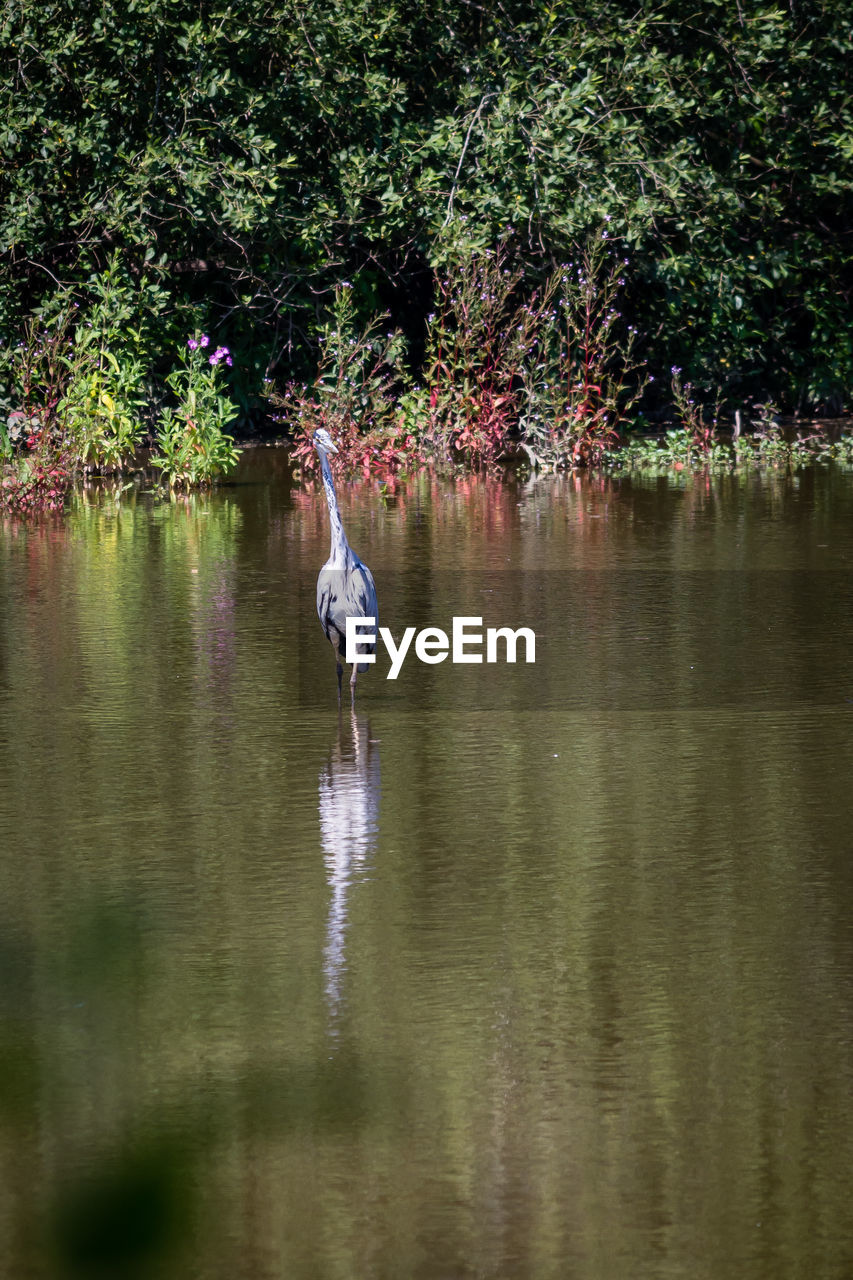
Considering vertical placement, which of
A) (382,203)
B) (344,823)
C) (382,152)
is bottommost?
(344,823)

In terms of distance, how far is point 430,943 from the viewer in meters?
5.28

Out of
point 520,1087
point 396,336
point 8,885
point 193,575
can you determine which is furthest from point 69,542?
point 520,1087

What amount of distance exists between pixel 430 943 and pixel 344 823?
1.24 meters

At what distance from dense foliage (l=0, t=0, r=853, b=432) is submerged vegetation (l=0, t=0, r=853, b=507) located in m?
0.04

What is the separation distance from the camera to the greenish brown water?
3801 mm

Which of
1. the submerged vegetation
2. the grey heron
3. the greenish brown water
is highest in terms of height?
the submerged vegetation

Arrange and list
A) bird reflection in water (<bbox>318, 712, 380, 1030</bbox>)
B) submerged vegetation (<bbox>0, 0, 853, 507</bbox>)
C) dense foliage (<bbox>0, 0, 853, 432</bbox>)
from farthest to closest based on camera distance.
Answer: dense foliage (<bbox>0, 0, 853, 432</bbox>) < submerged vegetation (<bbox>0, 0, 853, 507</bbox>) < bird reflection in water (<bbox>318, 712, 380, 1030</bbox>)

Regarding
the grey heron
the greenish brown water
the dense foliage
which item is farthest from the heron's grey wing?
the dense foliage

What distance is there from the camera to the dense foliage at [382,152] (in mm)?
16016

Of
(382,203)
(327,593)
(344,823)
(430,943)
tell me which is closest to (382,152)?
(382,203)

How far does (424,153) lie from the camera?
16688 millimetres

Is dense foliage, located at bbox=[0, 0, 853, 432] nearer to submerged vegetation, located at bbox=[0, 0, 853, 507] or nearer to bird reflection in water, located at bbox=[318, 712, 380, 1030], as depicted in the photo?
submerged vegetation, located at bbox=[0, 0, 853, 507]

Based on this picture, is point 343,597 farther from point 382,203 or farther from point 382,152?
point 382,152

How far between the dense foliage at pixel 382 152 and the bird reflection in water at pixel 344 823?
30.4ft
